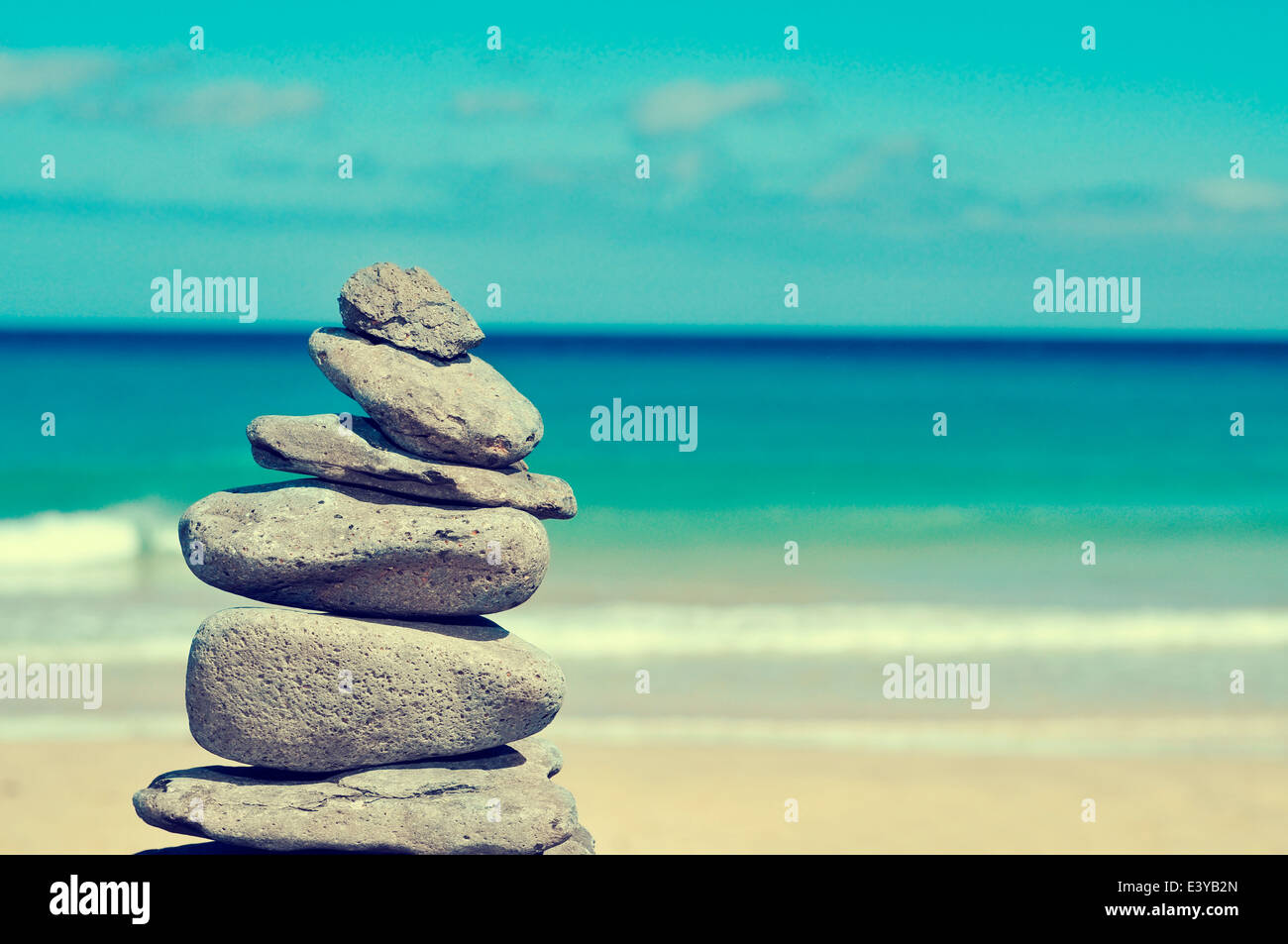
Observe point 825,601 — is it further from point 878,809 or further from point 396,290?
point 396,290

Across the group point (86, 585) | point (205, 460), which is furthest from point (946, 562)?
point (205, 460)

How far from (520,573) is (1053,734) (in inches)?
276

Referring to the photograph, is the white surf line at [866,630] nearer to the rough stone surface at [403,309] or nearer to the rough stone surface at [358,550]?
the rough stone surface at [358,550]

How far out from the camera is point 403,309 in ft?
22.6

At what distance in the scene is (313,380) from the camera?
38.4 m

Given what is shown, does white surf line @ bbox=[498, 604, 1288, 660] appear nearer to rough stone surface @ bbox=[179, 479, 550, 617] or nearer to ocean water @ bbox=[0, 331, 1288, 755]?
ocean water @ bbox=[0, 331, 1288, 755]

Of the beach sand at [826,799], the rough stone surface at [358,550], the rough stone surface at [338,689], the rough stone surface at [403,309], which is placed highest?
the rough stone surface at [403,309]

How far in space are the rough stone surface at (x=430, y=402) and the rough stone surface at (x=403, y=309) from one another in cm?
10

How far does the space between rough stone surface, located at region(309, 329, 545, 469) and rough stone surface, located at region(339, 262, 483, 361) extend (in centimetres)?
10

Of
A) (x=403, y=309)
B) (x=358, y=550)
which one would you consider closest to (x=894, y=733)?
(x=358, y=550)

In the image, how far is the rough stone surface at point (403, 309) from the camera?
22.6 feet

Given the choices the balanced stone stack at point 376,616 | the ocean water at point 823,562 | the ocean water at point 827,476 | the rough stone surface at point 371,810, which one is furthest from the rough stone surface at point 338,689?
the ocean water at point 827,476

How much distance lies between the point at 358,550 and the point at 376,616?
522mm

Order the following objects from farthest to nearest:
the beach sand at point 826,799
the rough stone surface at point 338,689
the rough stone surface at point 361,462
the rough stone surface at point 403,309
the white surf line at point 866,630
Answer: the white surf line at point 866,630 → the beach sand at point 826,799 → the rough stone surface at point 403,309 → the rough stone surface at point 361,462 → the rough stone surface at point 338,689
